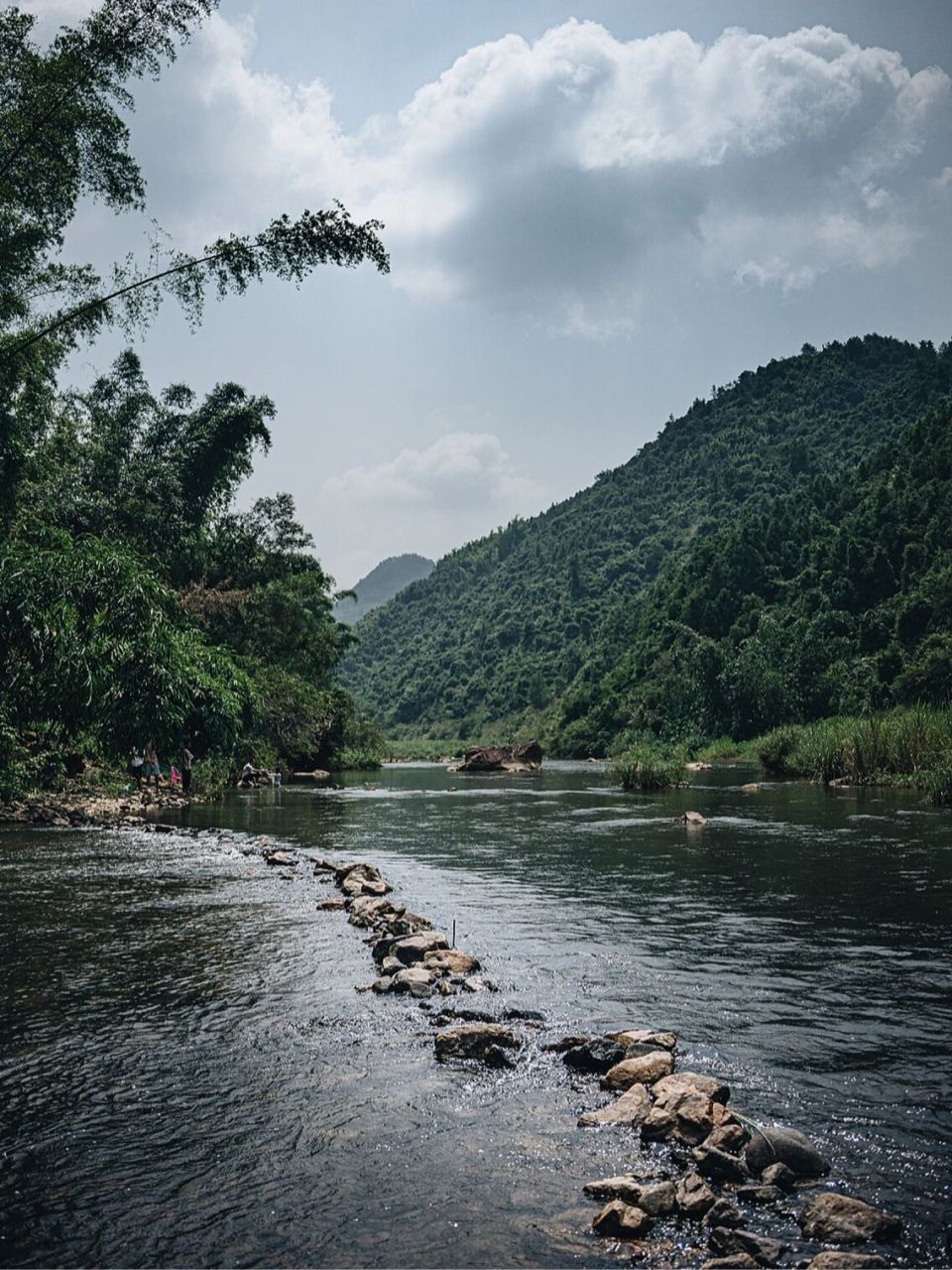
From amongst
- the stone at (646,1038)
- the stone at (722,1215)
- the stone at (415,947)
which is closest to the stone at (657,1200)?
the stone at (722,1215)

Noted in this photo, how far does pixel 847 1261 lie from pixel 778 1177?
0.87 meters

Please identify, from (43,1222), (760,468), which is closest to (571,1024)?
(43,1222)

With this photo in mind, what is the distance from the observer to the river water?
4684 mm

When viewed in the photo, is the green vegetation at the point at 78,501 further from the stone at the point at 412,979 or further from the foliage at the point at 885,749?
the foliage at the point at 885,749

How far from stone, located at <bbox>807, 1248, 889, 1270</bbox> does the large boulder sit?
62.6m

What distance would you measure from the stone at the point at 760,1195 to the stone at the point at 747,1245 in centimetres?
41

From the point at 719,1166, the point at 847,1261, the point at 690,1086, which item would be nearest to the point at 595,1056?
the point at 690,1086

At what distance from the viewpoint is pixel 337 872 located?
52.6 ft

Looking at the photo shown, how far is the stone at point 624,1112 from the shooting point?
5773 mm

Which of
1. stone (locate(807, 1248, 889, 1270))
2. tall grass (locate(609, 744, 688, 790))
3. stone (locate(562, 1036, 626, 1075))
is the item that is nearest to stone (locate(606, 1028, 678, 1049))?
stone (locate(562, 1036, 626, 1075))

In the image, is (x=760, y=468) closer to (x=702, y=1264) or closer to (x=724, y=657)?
(x=724, y=657)

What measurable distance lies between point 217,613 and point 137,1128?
44247mm

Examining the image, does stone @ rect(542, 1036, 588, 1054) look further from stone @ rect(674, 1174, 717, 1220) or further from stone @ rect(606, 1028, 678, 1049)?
stone @ rect(674, 1174, 717, 1220)

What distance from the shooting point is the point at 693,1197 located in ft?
15.3
